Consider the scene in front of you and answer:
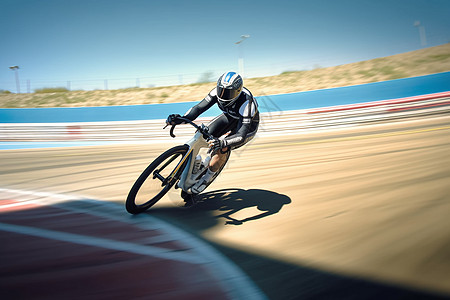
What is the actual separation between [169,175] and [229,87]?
1.18 metres

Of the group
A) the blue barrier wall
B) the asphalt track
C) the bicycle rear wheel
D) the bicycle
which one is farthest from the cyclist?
the blue barrier wall

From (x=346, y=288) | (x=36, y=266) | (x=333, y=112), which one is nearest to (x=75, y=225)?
(x=36, y=266)

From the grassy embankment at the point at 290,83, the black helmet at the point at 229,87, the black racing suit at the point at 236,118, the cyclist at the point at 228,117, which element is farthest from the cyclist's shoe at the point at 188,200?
the grassy embankment at the point at 290,83

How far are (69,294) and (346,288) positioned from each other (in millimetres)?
1689

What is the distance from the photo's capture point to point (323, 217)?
3.21m

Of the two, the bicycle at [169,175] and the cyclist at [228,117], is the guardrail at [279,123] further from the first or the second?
the bicycle at [169,175]

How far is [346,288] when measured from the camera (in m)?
1.95

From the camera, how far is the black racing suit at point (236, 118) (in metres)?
3.55

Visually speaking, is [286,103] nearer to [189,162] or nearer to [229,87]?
[229,87]

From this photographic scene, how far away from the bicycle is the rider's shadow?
0.46m

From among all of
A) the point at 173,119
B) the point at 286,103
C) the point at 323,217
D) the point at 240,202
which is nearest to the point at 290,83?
the point at 286,103

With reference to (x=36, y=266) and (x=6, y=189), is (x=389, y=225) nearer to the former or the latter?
(x=36, y=266)

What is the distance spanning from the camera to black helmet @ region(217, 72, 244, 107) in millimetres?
3613

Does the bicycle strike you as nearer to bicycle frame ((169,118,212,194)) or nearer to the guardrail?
bicycle frame ((169,118,212,194))
